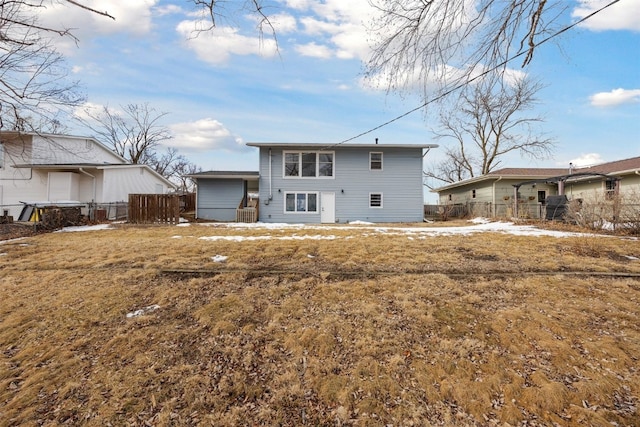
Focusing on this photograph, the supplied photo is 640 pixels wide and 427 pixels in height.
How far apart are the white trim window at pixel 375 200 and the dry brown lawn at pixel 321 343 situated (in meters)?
11.9

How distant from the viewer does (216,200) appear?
1820 cm

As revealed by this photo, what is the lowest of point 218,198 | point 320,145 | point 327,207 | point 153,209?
point 153,209

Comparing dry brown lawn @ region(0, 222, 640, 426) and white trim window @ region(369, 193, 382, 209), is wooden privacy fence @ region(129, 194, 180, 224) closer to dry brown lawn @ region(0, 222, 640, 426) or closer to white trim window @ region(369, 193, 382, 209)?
dry brown lawn @ region(0, 222, 640, 426)

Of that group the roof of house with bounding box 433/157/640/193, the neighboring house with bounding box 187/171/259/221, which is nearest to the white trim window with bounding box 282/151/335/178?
the neighboring house with bounding box 187/171/259/221

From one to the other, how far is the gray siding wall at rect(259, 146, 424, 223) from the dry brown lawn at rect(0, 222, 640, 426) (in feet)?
37.9

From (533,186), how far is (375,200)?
461 inches

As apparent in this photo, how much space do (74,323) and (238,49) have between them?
165 inches

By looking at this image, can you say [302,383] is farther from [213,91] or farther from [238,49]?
[213,91]

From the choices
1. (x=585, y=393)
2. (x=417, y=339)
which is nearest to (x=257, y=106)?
(x=417, y=339)

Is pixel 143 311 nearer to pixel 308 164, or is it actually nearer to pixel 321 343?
pixel 321 343

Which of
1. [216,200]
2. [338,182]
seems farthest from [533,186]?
[216,200]

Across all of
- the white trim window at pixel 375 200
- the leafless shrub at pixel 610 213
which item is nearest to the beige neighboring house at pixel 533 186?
the leafless shrub at pixel 610 213

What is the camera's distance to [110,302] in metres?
4.19

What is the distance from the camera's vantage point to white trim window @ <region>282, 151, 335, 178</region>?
1733cm
